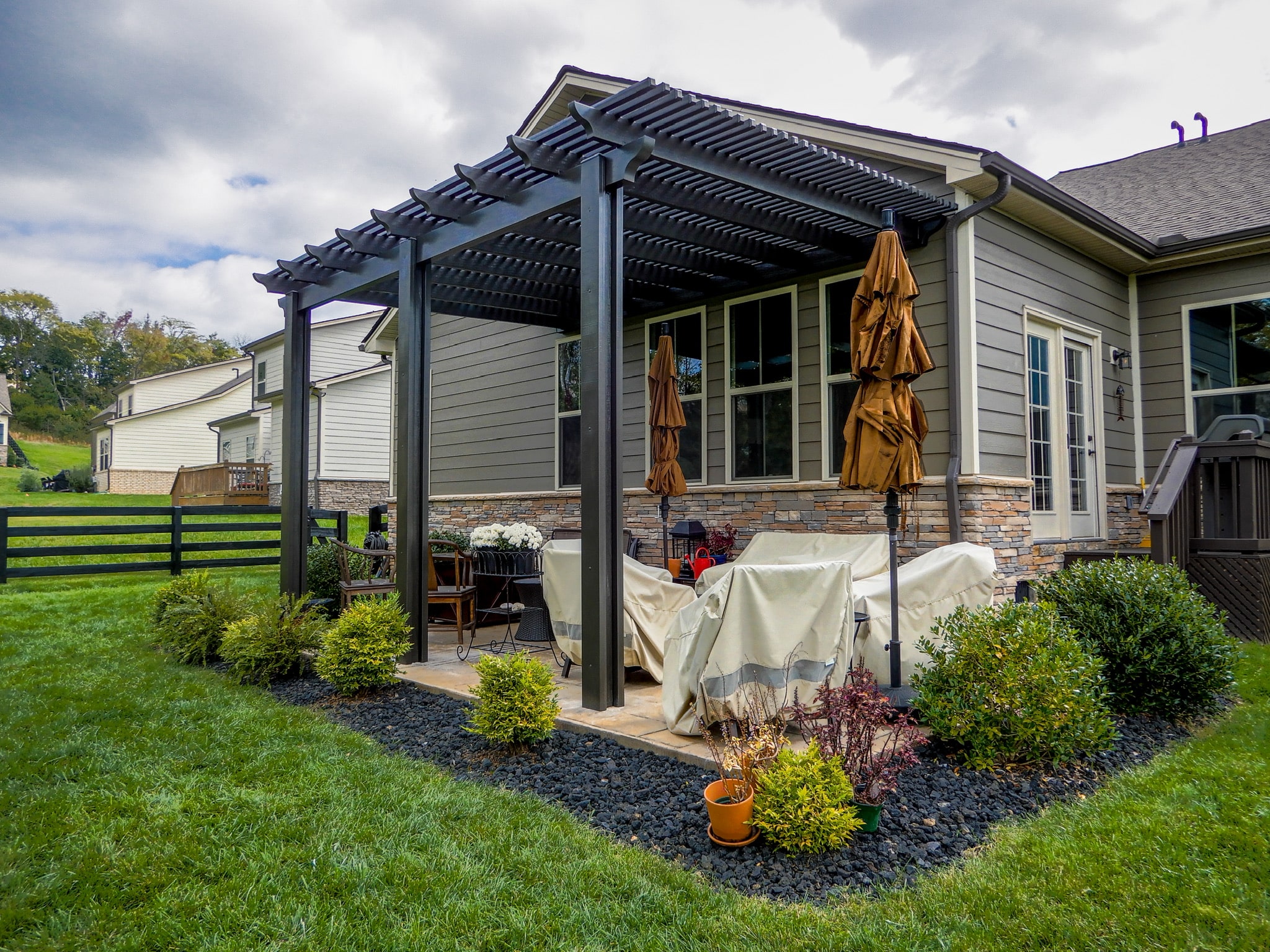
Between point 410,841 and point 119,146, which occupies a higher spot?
point 119,146

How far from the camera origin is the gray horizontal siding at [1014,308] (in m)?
6.13

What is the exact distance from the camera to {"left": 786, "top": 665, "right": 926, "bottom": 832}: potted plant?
9.51 ft

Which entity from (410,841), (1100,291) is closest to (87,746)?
(410,841)

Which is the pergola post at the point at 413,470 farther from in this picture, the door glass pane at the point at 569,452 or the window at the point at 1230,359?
the window at the point at 1230,359

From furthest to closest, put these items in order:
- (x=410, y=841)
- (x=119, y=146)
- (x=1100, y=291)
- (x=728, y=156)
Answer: (x=119, y=146) → (x=1100, y=291) → (x=728, y=156) → (x=410, y=841)

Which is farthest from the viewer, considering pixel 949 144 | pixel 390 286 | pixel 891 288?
pixel 390 286

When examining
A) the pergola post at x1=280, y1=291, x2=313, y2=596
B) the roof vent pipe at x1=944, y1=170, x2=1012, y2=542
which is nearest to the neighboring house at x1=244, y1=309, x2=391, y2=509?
the pergola post at x1=280, y1=291, x2=313, y2=596

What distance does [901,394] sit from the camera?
4.36m

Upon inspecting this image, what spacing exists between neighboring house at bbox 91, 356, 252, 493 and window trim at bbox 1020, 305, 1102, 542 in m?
26.9

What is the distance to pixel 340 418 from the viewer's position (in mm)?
18938

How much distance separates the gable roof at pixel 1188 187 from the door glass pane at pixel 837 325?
3.41m

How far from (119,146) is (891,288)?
2654 centimetres

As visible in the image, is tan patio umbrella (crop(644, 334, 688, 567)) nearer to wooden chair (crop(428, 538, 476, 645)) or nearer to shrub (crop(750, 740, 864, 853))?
wooden chair (crop(428, 538, 476, 645))

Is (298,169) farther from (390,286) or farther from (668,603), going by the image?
(668,603)
